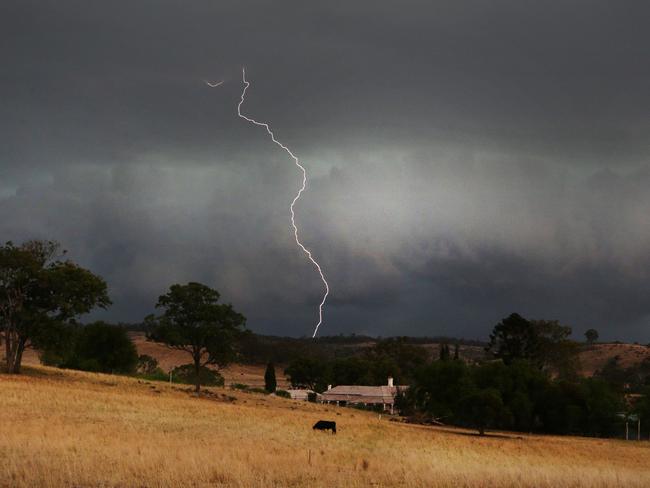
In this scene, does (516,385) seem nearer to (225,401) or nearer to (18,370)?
(225,401)

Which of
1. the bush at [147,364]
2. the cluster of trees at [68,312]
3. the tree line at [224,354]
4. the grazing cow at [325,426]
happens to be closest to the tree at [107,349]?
the tree line at [224,354]

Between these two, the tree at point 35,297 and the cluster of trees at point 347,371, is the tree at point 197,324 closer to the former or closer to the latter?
the tree at point 35,297

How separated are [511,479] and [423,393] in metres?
74.1

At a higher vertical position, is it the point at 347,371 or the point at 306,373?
the point at 347,371

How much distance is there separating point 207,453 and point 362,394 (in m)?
99.0

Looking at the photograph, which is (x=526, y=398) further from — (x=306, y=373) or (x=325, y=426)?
(x=306, y=373)

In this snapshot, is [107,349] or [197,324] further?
[107,349]

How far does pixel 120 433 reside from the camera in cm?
3400

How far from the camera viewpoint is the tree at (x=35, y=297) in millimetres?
73750

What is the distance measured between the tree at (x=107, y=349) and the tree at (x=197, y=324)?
3243cm

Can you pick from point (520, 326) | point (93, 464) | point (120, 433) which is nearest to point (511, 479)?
point (93, 464)

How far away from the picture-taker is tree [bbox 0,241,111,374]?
2904 inches

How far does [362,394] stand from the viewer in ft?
402

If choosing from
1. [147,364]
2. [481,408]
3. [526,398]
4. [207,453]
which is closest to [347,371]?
[147,364]
